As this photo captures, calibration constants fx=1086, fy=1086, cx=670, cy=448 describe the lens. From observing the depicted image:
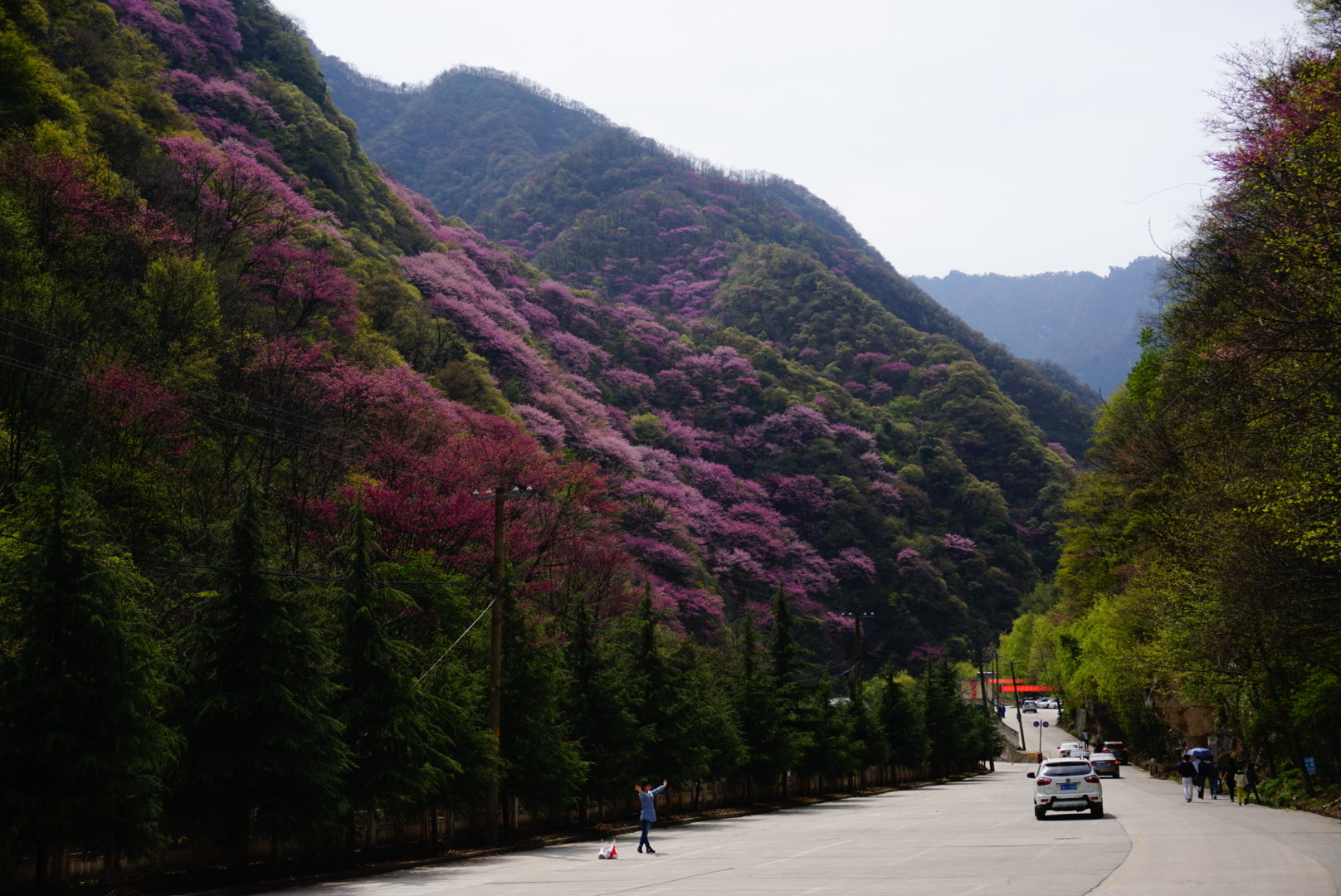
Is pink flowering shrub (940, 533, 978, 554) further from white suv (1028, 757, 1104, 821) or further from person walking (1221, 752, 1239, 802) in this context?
white suv (1028, 757, 1104, 821)

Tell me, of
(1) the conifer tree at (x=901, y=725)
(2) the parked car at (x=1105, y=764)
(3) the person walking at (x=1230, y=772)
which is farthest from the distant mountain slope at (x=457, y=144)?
(3) the person walking at (x=1230, y=772)

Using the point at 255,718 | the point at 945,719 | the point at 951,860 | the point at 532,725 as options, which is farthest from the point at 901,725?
the point at 255,718

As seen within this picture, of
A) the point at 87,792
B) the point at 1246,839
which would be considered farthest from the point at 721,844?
the point at 87,792

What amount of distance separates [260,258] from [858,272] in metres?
109

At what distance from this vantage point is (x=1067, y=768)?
28.7m

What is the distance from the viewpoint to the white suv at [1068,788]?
2803cm

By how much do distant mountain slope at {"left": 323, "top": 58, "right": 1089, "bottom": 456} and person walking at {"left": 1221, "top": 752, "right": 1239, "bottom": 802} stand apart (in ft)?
228

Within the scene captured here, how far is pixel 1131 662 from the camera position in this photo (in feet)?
131

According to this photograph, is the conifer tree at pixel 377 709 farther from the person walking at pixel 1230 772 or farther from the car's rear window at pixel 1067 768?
the person walking at pixel 1230 772

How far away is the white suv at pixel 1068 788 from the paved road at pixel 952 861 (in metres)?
0.44

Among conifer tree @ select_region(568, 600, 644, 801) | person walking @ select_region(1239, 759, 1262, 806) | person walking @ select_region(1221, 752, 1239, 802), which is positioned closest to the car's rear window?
person walking @ select_region(1239, 759, 1262, 806)

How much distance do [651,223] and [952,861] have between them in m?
127

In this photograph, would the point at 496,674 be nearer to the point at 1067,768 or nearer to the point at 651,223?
the point at 1067,768

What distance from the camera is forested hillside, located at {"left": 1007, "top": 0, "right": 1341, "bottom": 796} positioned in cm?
1698
